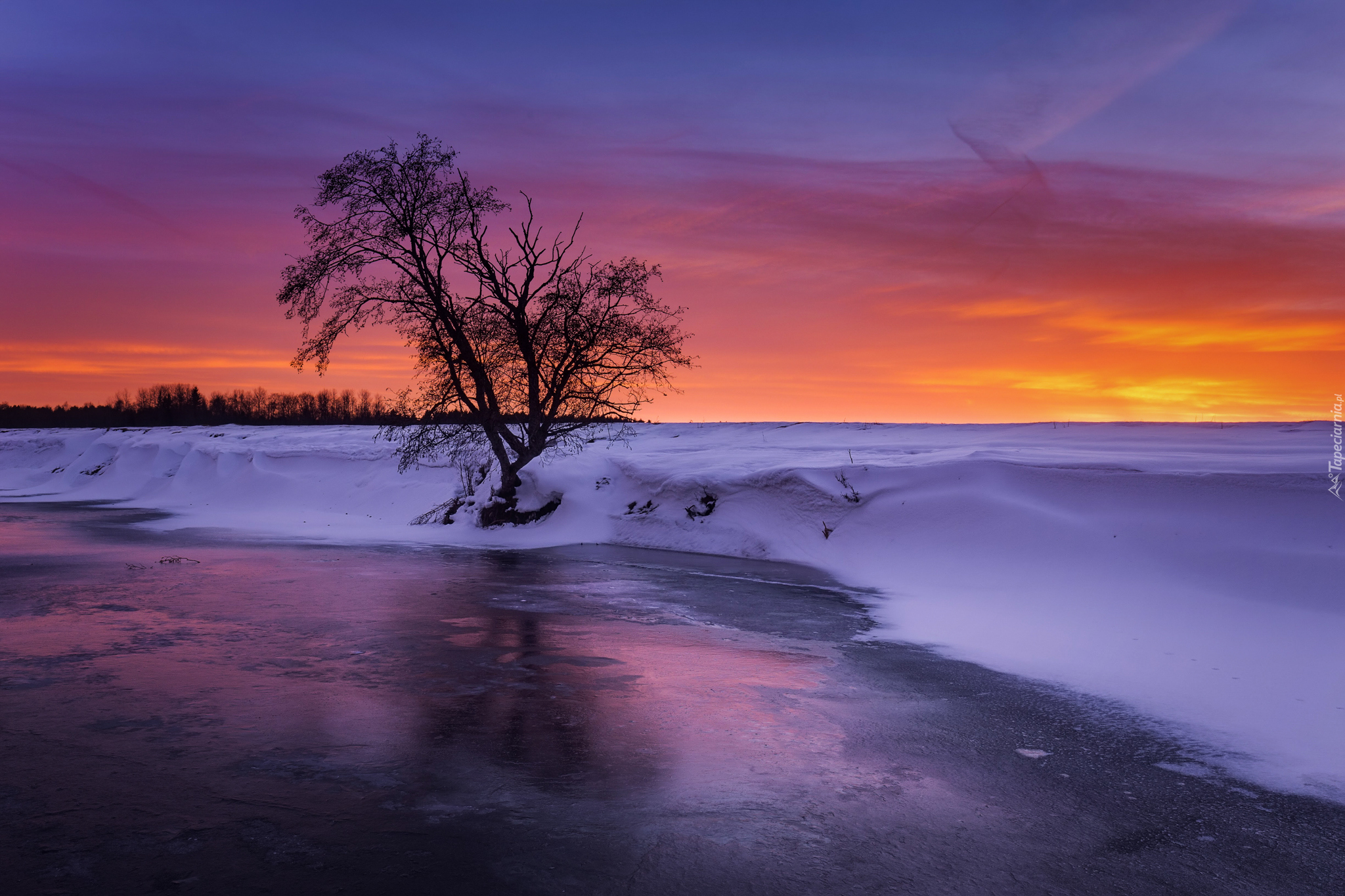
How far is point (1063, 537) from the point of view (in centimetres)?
1328

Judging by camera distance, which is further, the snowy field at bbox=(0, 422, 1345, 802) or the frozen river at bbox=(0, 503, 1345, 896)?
the snowy field at bbox=(0, 422, 1345, 802)

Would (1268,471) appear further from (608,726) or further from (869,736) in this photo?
(608,726)

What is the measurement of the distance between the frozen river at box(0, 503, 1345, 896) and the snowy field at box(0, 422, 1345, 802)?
3.52 feet

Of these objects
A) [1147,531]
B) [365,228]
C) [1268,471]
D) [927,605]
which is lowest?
[927,605]

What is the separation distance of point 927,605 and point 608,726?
22.7 ft

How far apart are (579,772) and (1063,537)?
10.5m

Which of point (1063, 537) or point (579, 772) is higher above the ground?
point (1063, 537)

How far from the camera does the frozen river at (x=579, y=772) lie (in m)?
4.01

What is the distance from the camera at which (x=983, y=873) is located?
158 inches

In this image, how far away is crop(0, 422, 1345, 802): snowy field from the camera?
24.9ft

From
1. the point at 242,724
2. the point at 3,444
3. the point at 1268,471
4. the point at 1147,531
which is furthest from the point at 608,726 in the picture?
the point at 3,444

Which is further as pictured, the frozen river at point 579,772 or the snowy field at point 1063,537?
the snowy field at point 1063,537

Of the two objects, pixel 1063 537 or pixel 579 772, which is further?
pixel 1063 537

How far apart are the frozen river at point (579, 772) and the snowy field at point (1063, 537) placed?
1.07 m
